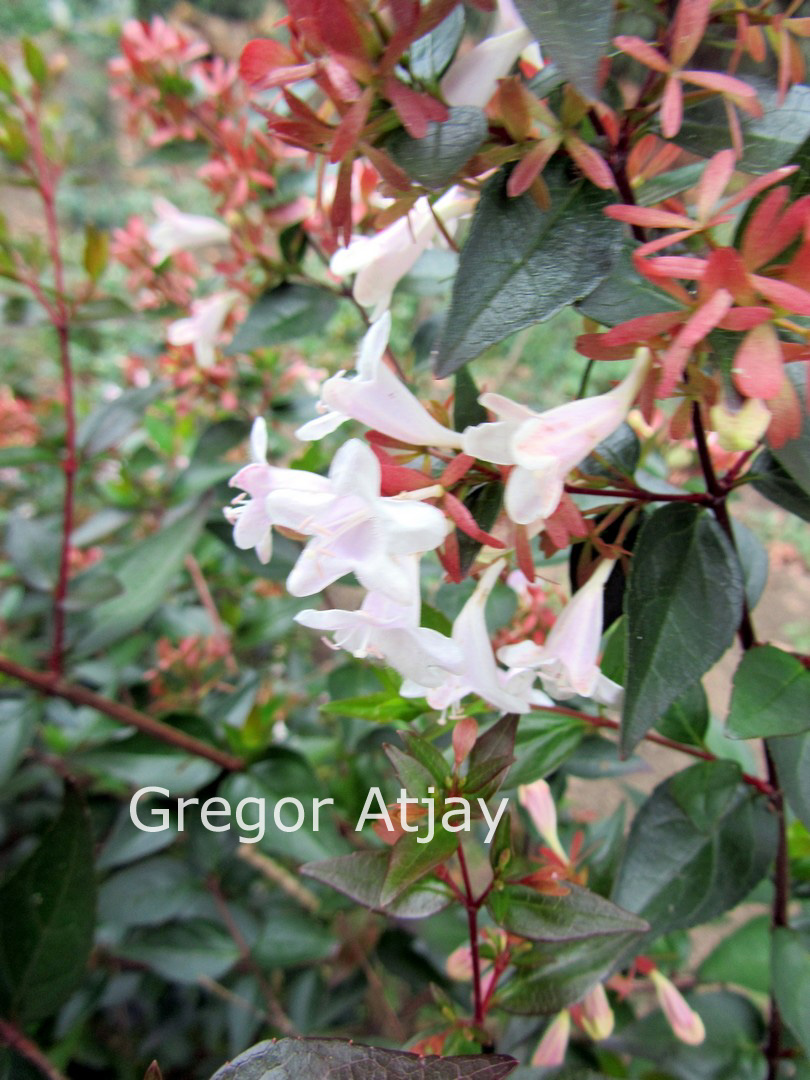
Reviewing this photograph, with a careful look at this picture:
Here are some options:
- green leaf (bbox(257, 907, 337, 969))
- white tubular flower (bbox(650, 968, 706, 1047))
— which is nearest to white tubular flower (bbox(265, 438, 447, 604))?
white tubular flower (bbox(650, 968, 706, 1047))

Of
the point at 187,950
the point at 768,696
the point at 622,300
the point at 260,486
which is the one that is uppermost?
the point at 622,300

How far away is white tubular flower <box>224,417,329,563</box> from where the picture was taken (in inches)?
15.1

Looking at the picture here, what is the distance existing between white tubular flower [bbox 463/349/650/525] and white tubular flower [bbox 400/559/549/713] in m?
0.08

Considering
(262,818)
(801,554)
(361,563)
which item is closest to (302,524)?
(361,563)

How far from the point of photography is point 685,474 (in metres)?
1.05

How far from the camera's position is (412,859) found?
0.38 meters

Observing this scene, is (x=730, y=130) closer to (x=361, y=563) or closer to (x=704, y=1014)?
(x=361, y=563)

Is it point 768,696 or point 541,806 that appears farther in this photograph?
point 541,806

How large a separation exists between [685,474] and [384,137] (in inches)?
31.9

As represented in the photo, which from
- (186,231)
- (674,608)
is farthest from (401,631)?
(186,231)

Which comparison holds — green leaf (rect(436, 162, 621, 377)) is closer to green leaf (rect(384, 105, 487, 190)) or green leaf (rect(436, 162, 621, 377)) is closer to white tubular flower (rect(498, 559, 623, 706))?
green leaf (rect(384, 105, 487, 190))

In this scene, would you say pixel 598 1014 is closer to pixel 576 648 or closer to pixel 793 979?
pixel 793 979

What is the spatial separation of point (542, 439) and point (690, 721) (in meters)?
A: 0.39

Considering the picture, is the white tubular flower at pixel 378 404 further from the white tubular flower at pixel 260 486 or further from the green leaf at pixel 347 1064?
the green leaf at pixel 347 1064
